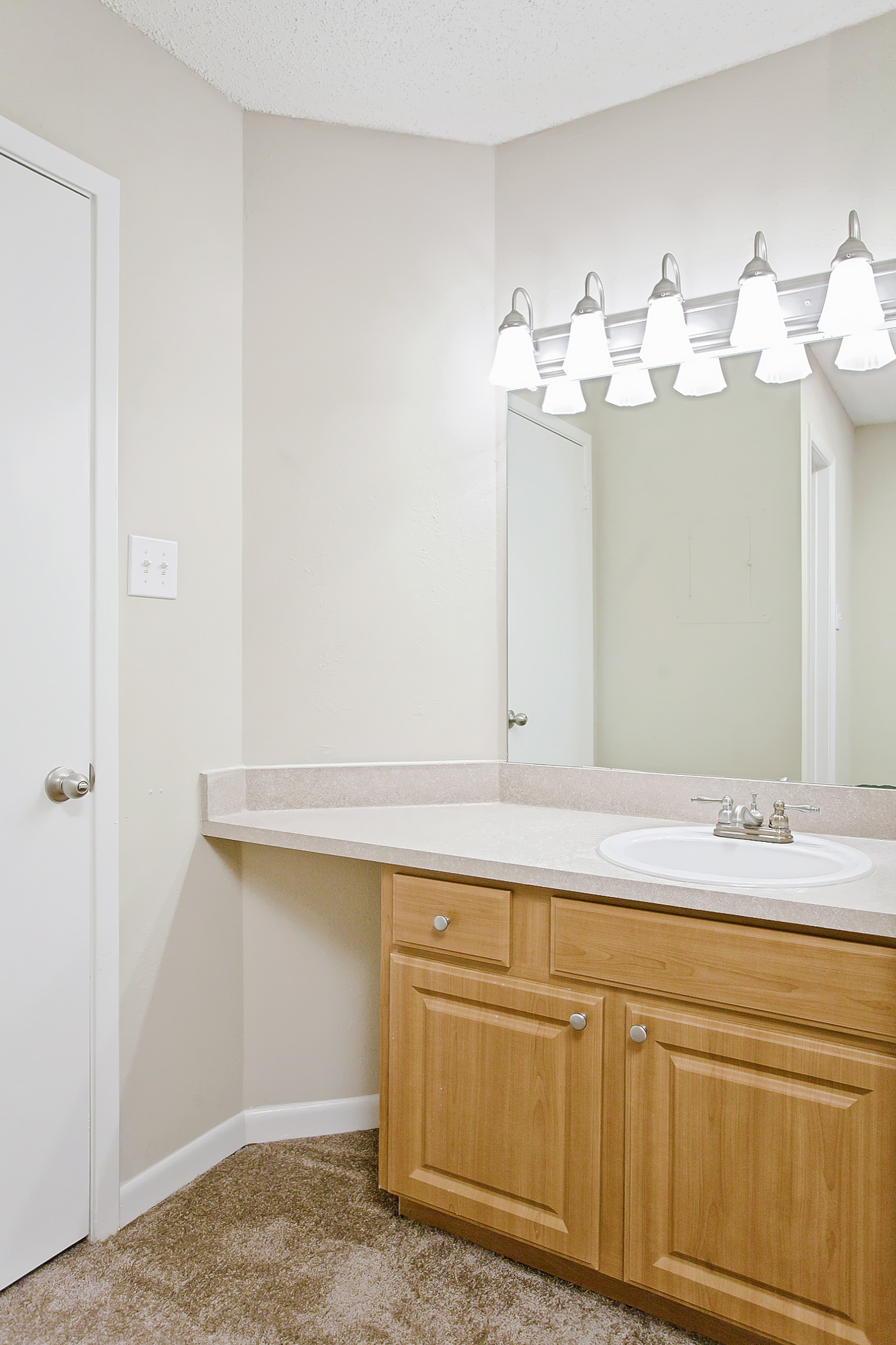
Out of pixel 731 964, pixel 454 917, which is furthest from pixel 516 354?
pixel 731 964

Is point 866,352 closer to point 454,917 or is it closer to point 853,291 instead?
point 853,291

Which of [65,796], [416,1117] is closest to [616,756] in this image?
[416,1117]

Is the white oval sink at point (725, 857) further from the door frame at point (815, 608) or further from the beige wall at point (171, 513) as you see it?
the beige wall at point (171, 513)

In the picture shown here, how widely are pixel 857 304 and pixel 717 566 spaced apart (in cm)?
55

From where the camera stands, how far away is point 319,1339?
1.30 meters

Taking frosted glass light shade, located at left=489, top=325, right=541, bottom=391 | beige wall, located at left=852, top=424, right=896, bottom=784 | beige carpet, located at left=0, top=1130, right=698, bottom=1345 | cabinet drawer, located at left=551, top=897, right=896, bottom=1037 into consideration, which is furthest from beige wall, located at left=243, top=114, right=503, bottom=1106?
beige wall, located at left=852, top=424, right=896, bottom=784

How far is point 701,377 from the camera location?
1.74 metres

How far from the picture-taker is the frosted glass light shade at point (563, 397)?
6.21 ft

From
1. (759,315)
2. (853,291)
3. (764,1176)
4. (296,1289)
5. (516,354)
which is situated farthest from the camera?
(516,354)

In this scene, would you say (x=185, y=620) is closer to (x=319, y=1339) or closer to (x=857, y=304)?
(x=319, y=1339)

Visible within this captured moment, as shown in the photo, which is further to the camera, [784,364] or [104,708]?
[784,364]

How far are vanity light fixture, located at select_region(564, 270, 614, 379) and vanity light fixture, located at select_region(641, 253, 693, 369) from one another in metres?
0.10

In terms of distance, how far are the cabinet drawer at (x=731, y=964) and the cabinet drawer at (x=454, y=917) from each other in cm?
11

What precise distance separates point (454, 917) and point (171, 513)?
3.35 feet
